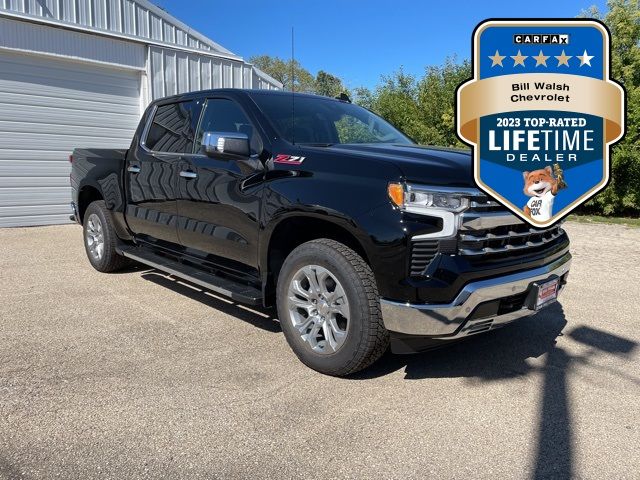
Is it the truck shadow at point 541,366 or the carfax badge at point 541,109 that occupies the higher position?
the carfax badge at point 541,109

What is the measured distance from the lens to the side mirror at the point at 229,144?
378 cm

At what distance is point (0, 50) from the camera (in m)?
9.23

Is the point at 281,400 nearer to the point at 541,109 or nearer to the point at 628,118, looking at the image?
the point at 541,109

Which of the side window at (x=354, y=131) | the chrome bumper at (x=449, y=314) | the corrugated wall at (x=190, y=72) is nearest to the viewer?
the chrome bumper at (x=449, y=314)

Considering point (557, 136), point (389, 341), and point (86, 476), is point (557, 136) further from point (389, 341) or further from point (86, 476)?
point (86, 476)

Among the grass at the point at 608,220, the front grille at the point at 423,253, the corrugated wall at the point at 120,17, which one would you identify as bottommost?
the grass at the point at 608,220

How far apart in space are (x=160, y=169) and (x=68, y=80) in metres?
6.61

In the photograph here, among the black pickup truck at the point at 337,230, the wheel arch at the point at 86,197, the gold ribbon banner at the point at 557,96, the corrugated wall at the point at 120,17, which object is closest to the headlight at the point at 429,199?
the black pickup truck at the point at 337,230

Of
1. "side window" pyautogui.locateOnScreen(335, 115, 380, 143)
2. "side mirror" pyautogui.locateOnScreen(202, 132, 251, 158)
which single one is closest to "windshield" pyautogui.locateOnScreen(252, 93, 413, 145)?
"side window" pyautogui.locateOnScreen(335, 115, 380, 143)

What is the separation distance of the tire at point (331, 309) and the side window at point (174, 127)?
175 centimetres

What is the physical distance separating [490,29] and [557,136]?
704 mm

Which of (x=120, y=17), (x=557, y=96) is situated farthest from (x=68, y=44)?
(x=557, y=96)

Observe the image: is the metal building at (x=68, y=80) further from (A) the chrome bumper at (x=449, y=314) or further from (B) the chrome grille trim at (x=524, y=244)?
(B) the chrome grille trim at (x=524, y=244)

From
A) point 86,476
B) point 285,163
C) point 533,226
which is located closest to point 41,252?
point 285,163
